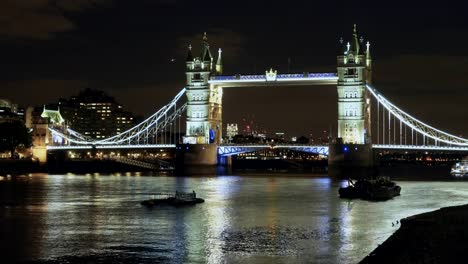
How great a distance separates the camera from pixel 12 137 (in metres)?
101

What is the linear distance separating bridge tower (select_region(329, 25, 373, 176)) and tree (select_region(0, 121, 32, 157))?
37.3 metres

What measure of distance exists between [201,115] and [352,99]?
743 inches

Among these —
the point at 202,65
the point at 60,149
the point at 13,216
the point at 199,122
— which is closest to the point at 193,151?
the point at 199,122

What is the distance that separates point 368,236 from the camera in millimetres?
32312

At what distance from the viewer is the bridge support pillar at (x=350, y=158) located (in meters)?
90.8

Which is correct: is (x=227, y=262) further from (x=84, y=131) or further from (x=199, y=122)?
(x=84, y=131)

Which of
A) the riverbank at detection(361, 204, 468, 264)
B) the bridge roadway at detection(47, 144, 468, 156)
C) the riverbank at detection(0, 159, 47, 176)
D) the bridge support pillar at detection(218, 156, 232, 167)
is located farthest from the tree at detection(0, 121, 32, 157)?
the riverbank at detection(361, 204, 468, 264)

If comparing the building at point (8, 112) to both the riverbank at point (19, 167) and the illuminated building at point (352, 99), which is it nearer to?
the riverbank at point (19, 167)

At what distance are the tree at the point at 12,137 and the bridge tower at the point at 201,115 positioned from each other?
1952 centimetres

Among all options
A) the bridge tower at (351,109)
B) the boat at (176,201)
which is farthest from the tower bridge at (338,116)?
the boat at (176,201)

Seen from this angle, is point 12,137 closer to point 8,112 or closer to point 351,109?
point 351,109

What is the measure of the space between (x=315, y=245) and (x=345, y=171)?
60137mm

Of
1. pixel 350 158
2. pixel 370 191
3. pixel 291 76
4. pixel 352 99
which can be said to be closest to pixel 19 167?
pixel 291 76

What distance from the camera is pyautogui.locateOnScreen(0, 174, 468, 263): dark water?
27766 millimetres
